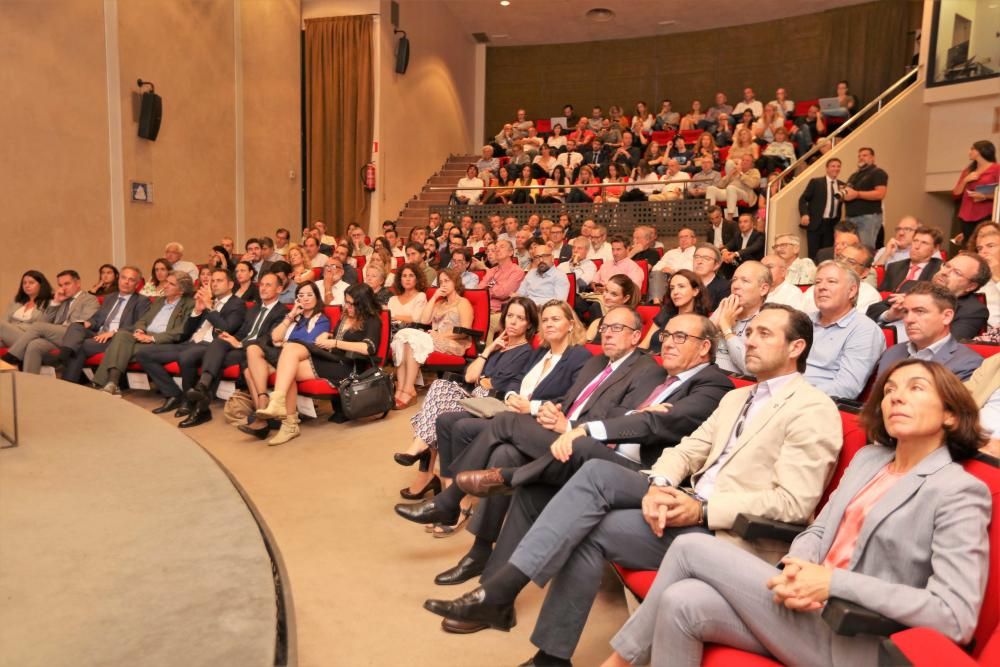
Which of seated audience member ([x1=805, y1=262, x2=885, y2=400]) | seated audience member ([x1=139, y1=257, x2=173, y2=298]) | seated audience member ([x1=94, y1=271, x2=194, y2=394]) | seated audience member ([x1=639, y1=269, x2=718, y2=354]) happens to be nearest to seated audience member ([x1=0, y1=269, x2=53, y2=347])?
seated audience member ([x1=139, y1=257, x2=173, y2=298])

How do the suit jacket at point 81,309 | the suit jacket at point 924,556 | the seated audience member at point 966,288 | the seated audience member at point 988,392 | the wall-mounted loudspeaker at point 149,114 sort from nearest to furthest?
the suit jacket at point 924,556
the seated audience member at point 988,392
the seated audience member at point 966,288
the suit jacket at point 81,309
the wall-mounted loudspeaker at point 149,114

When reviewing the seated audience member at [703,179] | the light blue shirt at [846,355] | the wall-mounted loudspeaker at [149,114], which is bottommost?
the light blue shirt at [846,355]

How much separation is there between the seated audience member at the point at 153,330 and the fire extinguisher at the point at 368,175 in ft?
16.7

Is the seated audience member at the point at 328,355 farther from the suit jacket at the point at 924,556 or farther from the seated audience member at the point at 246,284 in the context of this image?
the suit jacket at the point at 924,556

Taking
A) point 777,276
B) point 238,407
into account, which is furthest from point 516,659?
point 238,407

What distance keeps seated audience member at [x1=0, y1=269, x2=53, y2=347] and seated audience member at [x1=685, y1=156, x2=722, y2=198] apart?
6.14 metres

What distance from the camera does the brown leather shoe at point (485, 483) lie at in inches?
94.1

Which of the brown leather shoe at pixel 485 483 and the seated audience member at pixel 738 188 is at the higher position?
the seated audience member at pixel 738 188

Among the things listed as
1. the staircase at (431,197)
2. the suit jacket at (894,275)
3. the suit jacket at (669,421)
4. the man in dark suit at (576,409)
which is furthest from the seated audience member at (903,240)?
the staircase at (431,197)

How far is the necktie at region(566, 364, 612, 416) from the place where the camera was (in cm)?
281

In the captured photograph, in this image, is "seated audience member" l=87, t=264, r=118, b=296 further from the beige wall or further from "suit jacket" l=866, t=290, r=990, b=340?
"suit jacket" l=866, t=290, r=990, b=340

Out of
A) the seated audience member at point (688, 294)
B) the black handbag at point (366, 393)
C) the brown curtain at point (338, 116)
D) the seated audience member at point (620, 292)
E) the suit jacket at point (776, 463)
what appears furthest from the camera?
the brown curtain at point (338, 116)

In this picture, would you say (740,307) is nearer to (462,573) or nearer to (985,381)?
(985,381)

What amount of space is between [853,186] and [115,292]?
6360mm
